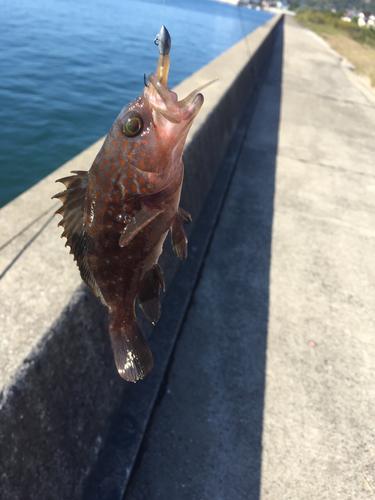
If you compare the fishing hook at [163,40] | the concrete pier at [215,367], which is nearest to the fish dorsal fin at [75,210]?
the concrete pier at [215,367]

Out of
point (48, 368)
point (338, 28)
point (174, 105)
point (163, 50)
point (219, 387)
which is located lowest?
point (219, 387)

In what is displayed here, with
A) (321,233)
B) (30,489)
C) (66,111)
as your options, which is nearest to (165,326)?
(30,489)

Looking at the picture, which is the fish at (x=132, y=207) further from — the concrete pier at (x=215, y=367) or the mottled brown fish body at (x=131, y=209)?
the concrete pier at (x=215, y=367)

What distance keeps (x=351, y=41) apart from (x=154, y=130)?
39971 millimetres

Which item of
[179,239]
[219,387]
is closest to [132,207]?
[179,239]

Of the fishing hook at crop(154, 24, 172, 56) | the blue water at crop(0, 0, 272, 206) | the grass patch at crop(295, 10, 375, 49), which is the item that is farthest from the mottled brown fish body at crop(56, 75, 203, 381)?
the grass patch at crop(295, 10, 375, 49)

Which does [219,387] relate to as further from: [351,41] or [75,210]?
[351,41]

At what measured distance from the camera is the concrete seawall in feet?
6.47

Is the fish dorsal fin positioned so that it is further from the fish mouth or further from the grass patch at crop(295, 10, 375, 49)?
the grass patch at crop(295, 10, 375, 49)

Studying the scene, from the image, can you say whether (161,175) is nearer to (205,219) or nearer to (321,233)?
(205,219)

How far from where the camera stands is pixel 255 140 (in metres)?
8.32

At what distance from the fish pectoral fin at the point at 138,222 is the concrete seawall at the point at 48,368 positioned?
898 millimetres

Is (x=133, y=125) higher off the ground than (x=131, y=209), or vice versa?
(x=133, y=125)

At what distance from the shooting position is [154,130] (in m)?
1.71
